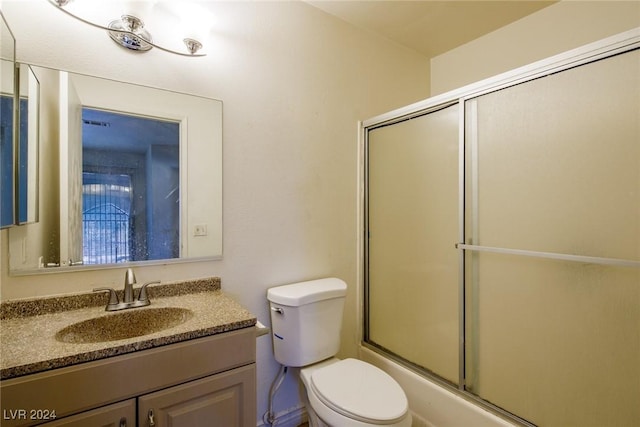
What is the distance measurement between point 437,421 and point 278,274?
1.14 metres

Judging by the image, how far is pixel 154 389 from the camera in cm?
95

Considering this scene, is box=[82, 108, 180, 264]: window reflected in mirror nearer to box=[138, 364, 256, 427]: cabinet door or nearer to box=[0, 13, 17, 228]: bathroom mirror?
box=[0, 13, 17, 228]: bathroom mirror

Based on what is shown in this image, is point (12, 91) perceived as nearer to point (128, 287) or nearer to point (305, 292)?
point (128, 287)

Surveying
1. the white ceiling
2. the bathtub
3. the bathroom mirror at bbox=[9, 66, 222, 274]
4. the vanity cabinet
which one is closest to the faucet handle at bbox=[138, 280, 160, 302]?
the bathroom mirror at bbox=[9, 66, 222, 274]

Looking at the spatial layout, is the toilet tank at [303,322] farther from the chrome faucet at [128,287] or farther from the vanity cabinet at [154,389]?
the chrome faucet at [128,287]

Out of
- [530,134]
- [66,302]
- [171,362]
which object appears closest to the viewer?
[171,362]

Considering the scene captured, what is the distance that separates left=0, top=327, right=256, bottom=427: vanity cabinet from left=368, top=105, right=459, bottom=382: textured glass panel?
106cm

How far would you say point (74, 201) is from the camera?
3.98ft

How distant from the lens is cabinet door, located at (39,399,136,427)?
2.75 feet

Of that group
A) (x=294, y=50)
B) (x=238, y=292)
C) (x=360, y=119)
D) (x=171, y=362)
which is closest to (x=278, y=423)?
(x=238, y=292)

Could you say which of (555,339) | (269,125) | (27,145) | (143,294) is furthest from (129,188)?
(555,339)

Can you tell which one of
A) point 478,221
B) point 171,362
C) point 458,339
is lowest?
point 458,339

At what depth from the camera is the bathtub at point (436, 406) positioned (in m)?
1.44

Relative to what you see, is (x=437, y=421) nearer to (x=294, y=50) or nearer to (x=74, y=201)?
(x=74, y=201)
